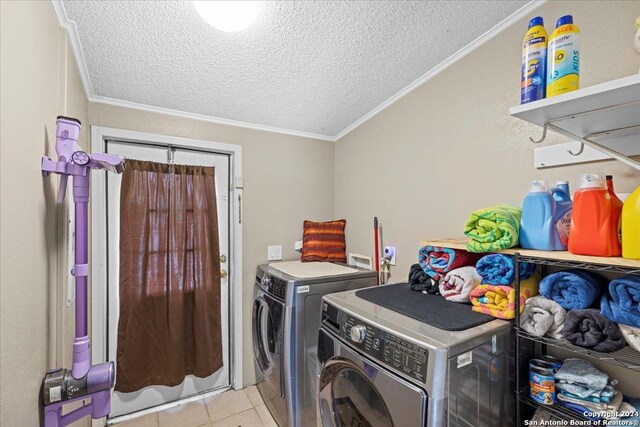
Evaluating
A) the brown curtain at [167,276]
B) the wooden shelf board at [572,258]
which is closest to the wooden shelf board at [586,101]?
the wooden shelf board at [572,258]

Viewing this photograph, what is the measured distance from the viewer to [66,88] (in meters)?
1.22

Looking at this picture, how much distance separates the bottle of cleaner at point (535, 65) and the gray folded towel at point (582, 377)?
935 millimetres

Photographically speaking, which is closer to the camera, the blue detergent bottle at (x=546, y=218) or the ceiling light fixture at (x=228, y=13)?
the blue detergent bottle at (x=546, y=218)

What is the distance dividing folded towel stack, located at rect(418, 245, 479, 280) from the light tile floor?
1627 millimetres

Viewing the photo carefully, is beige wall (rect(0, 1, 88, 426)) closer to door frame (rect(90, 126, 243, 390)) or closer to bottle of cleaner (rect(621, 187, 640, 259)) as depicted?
door frame (rect(90, 126, 243, 390))

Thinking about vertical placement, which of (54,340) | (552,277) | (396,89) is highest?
(396,89)

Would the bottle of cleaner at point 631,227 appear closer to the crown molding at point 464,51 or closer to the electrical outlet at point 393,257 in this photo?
the crown molding at point 464,51

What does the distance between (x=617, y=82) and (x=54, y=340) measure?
6.42ft

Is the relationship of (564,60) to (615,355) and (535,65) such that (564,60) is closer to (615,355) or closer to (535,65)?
(535,65)

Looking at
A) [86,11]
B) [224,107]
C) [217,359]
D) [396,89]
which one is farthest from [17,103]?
[217,359]

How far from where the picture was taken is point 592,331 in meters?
0.84

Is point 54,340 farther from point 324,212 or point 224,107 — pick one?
point 324,212

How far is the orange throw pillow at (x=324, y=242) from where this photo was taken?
2434 mm

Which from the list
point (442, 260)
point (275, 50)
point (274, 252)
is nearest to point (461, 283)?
point (442, 260)
